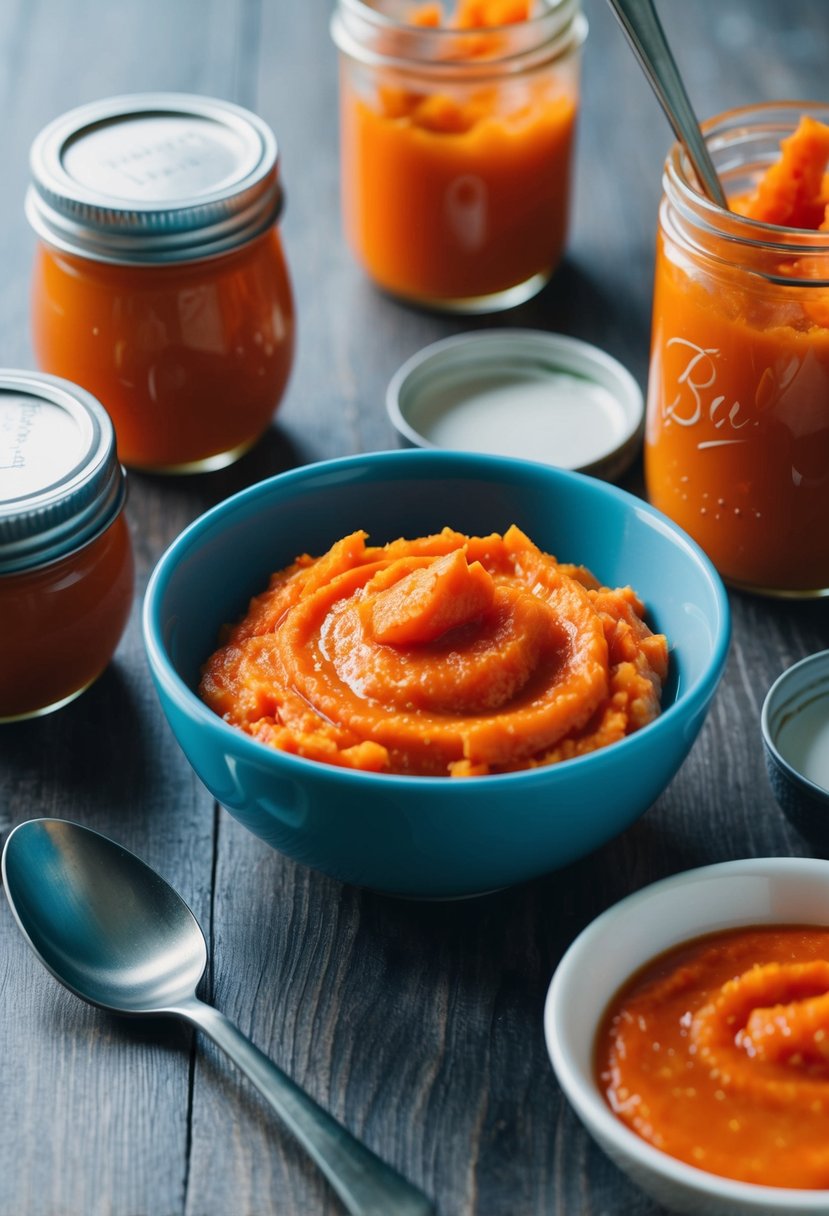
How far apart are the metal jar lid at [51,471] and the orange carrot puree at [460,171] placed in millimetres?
858

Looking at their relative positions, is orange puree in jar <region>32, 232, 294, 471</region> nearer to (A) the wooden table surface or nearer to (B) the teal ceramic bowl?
(A) the wooden table surface

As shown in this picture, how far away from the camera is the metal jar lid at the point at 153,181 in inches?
80.7

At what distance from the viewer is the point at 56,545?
175 centimetres

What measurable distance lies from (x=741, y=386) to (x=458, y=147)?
817 mm

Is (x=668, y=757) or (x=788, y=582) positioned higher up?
(x=668, y=757)

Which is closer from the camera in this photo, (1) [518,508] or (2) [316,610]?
(2) [316,610]

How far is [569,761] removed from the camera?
1.42 metres

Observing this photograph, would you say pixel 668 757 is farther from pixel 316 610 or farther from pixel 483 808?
pixel 316 610

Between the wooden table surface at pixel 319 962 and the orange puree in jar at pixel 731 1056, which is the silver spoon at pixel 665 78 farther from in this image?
the orange puree in jar at pixel 731 1056

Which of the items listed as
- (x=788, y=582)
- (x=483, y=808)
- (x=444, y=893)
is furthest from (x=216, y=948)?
(x=788, y=582)

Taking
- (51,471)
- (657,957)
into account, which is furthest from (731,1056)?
(51,471)

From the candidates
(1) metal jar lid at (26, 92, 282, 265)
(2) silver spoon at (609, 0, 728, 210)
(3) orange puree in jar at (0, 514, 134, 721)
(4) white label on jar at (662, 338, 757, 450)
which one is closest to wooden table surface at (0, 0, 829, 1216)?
(3) orange puree in jar at (0, 514, 134, 721)

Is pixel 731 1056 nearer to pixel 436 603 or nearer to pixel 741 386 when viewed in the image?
pixel 436 603

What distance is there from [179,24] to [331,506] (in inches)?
80.0
